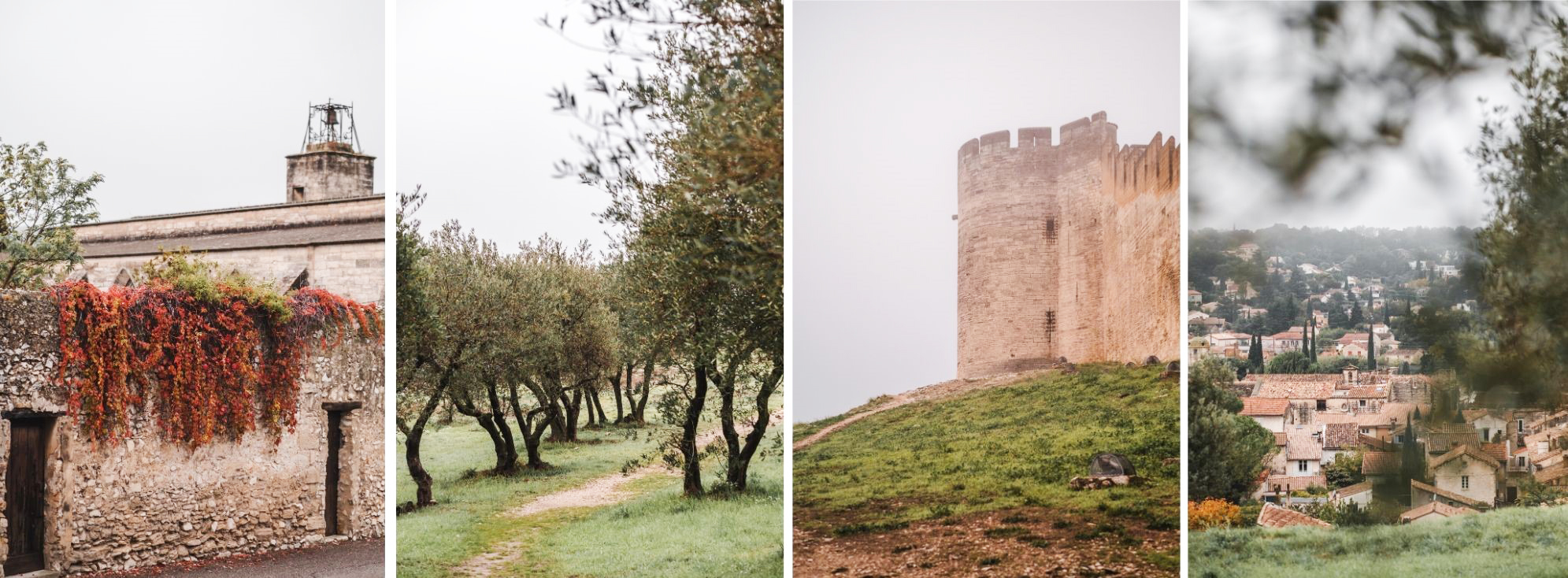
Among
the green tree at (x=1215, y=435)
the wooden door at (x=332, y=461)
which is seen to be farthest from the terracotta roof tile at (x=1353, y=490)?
the wooden door at (x=332, y=461)

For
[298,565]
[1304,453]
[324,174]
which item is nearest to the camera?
[1304,453]

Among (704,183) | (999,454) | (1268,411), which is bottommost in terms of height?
(999,454)

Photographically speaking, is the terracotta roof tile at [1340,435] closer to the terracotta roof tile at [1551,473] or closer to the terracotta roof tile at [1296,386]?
the terracotta roof tile at [1296,386]

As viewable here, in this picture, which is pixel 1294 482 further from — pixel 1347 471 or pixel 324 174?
pixel 324 174

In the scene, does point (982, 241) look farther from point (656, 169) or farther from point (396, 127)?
point (396, 127)

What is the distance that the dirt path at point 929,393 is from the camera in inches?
216

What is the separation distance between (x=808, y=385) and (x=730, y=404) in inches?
17.4

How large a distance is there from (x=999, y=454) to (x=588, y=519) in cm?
220

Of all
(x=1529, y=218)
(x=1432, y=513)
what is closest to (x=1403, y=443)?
(x=1432, y=513)

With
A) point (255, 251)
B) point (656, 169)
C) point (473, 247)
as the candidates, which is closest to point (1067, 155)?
point (656, 169)

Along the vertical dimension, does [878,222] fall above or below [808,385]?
above

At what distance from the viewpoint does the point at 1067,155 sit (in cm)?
555

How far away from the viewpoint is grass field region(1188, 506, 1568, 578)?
5.30 meters

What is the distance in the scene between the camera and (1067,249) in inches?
220
